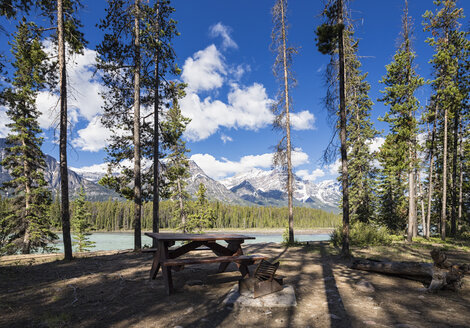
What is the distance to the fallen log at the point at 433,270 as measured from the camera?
4688mm

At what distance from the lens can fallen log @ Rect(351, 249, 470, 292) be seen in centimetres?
469

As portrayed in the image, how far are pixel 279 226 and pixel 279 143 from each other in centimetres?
8960

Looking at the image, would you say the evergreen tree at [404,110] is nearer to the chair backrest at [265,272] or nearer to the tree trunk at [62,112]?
the chair backrest at [265,272]

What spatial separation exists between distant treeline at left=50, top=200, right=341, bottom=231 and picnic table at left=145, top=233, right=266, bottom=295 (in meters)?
68.6

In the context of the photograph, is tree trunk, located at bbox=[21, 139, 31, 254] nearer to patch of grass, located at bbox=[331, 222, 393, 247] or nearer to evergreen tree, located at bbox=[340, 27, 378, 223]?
patch of grass, located at bbox=[331, 222, 393, 247]

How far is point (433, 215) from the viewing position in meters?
25.5

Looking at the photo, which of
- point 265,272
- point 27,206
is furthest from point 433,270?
point 27,206

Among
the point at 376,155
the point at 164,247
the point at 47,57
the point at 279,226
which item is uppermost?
the point at 47,57

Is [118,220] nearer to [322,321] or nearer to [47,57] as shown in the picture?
[47,57]

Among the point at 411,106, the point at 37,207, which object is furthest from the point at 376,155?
the point at 37,207

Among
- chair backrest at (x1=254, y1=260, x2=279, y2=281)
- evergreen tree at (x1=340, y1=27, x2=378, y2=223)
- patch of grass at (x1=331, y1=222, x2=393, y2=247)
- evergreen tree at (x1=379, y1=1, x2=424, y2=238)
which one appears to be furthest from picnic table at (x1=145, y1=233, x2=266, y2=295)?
evergreen tree at (x1=340, y1=27, x2=378, y2=223)

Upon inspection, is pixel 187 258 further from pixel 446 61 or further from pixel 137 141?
pixel 446 61

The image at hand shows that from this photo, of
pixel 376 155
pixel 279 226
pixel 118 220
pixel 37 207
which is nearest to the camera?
pixel 37 207

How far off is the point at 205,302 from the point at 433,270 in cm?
500
